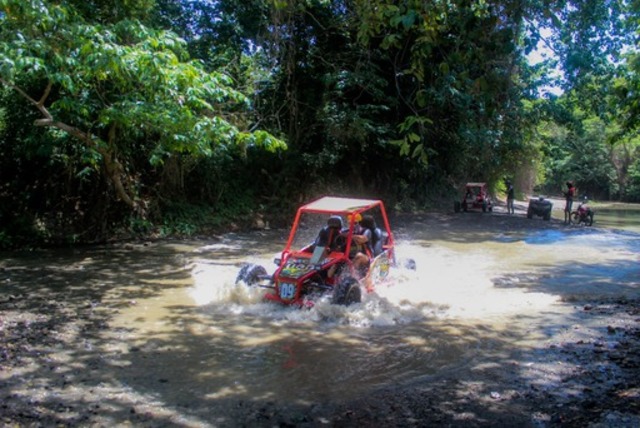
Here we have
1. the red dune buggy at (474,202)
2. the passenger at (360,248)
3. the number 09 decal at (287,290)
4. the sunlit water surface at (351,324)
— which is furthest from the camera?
the red dune buggy at (474,202)

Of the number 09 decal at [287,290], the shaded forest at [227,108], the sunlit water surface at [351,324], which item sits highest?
the shaded forest at [227,108]

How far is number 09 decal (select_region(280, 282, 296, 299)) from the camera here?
779 centimetres

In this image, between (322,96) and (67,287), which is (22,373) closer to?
(67,287)

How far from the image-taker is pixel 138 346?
20.6 feet

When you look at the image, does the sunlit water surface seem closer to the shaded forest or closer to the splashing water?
the splashing water

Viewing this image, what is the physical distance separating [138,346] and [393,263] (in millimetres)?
5201

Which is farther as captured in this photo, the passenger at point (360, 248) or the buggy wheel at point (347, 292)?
the passenger at point (360, 248)

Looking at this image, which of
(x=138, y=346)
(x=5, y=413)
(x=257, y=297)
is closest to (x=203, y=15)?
(x=257, y=297)

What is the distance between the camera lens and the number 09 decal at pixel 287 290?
779 centimetres

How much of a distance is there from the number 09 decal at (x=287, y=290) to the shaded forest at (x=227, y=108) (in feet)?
12.1

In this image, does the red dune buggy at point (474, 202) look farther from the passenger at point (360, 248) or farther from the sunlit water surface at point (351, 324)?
the passenger at point (360, 248)

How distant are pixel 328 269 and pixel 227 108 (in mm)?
9748

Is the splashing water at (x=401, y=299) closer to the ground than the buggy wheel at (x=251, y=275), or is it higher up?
closer to the ground

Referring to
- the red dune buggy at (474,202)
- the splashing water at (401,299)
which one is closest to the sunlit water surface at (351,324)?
the splashing water at (401,299)
